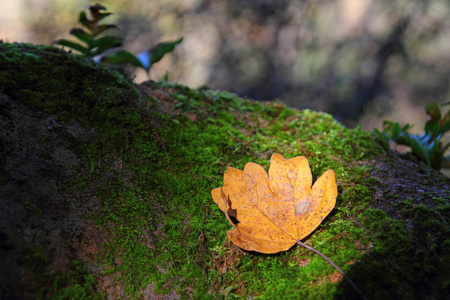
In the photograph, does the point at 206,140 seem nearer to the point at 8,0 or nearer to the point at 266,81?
the point at 266,81

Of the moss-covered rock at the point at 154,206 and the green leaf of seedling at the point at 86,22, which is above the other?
the green leaf of seedling at the point at 86,22

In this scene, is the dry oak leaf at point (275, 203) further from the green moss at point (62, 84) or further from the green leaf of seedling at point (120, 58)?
the green leaf of seedling at point (120, 58)

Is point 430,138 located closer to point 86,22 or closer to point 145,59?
point 145,59

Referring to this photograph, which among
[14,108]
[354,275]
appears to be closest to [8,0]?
[14,108]

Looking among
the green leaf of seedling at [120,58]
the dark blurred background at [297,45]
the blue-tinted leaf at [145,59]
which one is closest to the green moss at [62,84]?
the green leaf of seedling at [120,58]

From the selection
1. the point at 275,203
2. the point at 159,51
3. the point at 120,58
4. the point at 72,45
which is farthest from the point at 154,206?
the point at 72,45

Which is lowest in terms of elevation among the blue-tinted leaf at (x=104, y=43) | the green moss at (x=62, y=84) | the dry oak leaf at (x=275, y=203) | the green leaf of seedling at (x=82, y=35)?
the dry oak leaf at (x=275, y=203)

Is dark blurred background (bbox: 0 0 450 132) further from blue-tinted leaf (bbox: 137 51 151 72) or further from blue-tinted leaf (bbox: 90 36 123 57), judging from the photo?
blue-tinted leaf (bbox: 90 36 123 57)
